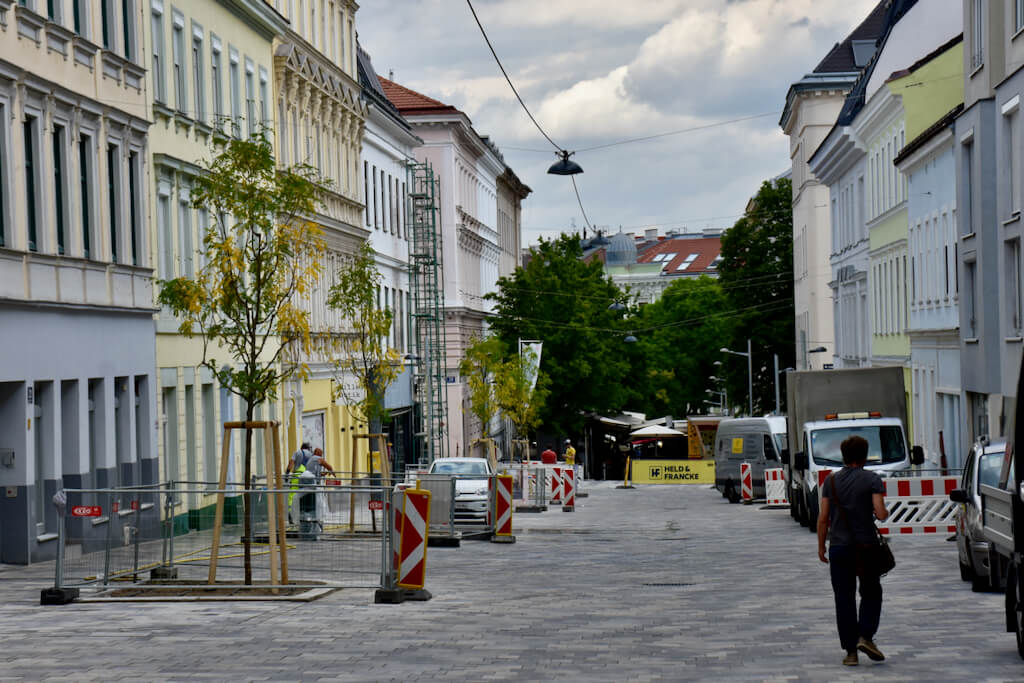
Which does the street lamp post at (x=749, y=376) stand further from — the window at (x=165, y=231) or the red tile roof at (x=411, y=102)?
the window at (x=165, y=231)

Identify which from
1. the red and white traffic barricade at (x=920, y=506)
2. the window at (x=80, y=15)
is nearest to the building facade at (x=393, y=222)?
the window at (x=80, y=15)

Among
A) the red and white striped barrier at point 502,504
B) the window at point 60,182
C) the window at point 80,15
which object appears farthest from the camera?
the red and white striped barrier at point 502,504

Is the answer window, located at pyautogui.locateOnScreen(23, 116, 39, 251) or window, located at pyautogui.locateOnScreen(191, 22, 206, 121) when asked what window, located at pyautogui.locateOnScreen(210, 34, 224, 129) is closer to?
window, located at pyautogui.locateOnScreen(191, 22, 206, 121)

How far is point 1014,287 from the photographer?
1362 inches

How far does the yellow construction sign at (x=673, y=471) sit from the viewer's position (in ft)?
220

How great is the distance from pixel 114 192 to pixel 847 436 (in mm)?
13877

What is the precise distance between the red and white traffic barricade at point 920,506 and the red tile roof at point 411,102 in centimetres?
5319

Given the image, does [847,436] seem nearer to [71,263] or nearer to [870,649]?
[71,263]

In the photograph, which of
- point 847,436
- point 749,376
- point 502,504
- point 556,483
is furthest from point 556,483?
point 749,376

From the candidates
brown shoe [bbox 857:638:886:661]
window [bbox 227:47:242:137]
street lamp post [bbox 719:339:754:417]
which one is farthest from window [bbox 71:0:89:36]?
street lamp post [bbox 719:339:754:417]

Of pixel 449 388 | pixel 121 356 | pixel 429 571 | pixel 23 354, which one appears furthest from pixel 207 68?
pixel 449 388

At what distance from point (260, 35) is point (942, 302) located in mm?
18268

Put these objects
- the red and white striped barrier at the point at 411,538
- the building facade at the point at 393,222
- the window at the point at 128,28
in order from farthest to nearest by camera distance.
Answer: the building facade at the point at 393,222
the window at the point at 128,28
the red and white striped barrier at the point at 411,538

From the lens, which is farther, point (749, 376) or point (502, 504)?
point (749, 376)
